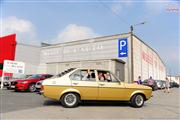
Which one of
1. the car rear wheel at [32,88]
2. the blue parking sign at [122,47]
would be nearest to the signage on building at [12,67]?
the car rear wheel at [32,88]

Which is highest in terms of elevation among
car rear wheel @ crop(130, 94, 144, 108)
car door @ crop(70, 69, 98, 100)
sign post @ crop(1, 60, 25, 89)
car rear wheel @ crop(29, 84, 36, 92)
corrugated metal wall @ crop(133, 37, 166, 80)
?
corrugated metal wall @ crop(133, 37, 166, 80)

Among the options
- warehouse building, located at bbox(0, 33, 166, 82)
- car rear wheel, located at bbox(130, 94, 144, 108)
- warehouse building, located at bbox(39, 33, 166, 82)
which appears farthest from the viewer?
warehouse building, located at bbox(0, 33, 166, 82)

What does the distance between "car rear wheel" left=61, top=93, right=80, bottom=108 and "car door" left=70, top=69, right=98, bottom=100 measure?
0.88 ft

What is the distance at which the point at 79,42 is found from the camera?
4744 centimetres

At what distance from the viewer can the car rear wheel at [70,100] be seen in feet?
33.9

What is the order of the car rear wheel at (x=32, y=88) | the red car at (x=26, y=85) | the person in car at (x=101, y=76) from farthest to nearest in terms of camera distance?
the car rear wheel at (x=32, y=88) < the red car at (x=26, y=85) < the person in car at (x=101, y=76)

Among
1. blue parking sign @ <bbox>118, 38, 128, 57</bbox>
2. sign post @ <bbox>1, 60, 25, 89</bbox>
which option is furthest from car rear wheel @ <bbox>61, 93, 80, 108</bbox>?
blue parking sign @ <bbox>118, 38, 128, 57</bbox>

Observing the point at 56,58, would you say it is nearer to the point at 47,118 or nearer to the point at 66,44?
the point at 66,44

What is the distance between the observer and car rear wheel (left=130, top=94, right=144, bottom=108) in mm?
11492

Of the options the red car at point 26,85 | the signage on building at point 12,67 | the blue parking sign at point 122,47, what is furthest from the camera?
the blue parking sign at point 122,47

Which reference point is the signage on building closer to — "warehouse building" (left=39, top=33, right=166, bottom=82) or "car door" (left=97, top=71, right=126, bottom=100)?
"warehouse building" (left=39, top=33, right=166, bottom=82)

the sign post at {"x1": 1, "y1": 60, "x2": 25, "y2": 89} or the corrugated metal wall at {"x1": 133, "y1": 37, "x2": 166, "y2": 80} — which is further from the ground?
the corrugated metal wall at {"x1": 133, "y1": 37, "x2": 166, "y2": 80}

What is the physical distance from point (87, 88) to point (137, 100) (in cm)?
248

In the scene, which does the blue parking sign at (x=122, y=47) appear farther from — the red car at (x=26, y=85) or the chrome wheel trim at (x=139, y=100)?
the chrome wheel trim at (x=139, y=100)
